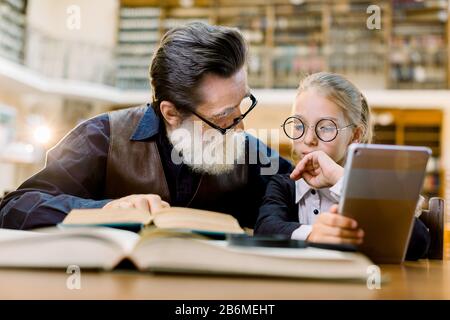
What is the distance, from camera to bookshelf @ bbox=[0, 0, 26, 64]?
7828mm

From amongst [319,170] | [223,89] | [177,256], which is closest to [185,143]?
[223,89]

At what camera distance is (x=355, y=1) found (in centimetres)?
889

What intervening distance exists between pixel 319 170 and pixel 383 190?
38cm

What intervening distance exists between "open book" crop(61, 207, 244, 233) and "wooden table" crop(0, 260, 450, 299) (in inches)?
3.5

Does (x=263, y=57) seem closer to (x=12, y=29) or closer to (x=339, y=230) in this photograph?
(x=12, y=29)

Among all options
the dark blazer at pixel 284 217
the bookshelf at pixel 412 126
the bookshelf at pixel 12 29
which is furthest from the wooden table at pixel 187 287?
the bookshelf at pixel 412 126

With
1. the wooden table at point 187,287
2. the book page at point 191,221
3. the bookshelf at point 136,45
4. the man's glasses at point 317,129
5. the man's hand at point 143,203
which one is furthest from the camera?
the bookshelf at point 136,45

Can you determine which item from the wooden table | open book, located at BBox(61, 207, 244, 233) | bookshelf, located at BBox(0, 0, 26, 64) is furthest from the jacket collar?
Answer: bookshelf, located at BBox(0, 0, 26, 64)

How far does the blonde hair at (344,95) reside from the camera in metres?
1.59

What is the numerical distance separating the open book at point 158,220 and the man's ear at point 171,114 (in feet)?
2.94

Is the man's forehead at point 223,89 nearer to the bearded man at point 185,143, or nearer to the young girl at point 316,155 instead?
the bearded man at point 185,143

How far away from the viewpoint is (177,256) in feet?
2.19

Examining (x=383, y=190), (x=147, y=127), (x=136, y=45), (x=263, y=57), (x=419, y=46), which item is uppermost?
(x=136, y=45)
